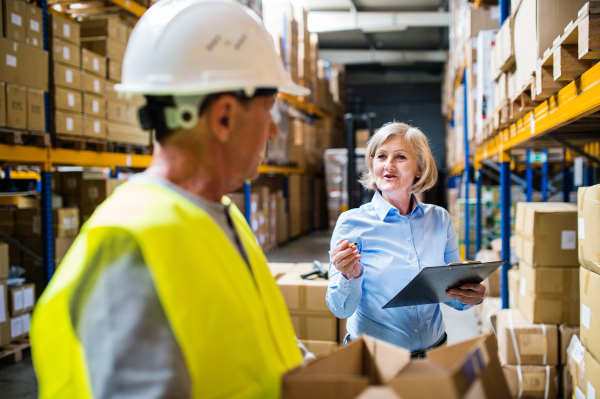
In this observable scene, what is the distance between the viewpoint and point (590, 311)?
212cm

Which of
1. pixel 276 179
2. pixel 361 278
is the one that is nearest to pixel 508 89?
pixel 361 278

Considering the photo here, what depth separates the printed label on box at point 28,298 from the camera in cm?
397

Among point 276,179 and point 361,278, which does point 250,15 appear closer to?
point 361,278

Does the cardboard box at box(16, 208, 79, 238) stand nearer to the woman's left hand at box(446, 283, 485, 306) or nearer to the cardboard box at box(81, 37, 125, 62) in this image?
the cardboard box at box(81, 37, 125, 62)

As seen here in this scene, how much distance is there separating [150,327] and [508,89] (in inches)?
122

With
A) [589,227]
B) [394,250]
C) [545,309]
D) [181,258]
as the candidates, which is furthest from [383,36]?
A: [181,258]

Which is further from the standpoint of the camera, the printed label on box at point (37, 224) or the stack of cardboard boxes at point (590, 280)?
the printed label on box at point (37, 224)

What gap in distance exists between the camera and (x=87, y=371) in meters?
0.74

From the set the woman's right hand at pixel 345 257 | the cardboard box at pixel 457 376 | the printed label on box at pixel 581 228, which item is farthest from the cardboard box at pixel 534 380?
the cardboard box at pixel 457 376

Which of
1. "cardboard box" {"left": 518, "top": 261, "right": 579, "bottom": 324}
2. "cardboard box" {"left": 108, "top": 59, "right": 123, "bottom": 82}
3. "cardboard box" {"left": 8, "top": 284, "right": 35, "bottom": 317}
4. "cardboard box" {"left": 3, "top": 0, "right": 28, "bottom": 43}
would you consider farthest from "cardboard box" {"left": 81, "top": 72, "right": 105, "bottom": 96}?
"cardboard box" {"left": 518, "top": 261, "right": 579, "bottom": 324}

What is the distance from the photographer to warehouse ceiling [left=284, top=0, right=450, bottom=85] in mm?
11664

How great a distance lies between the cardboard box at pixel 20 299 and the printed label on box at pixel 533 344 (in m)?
4.04

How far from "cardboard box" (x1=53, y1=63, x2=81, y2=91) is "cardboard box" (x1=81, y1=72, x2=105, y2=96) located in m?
0.05

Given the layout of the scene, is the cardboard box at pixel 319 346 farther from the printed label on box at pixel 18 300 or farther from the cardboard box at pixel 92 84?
the cardboard box at pixel 92 84
